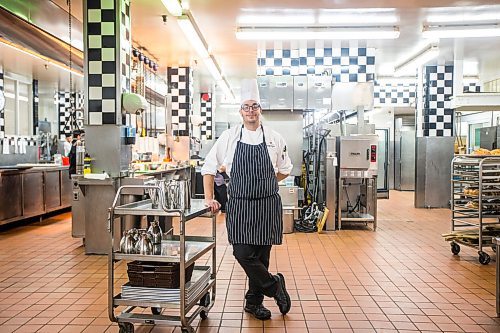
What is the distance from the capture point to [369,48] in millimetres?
9094

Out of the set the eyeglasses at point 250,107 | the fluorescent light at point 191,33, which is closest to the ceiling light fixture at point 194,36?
the fluorescent light at point 191,33

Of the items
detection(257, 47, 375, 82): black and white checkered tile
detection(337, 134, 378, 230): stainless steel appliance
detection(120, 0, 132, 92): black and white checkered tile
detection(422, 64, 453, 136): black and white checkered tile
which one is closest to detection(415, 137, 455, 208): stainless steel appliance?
detection(422, 64, 453, 136): black and white checkered tile

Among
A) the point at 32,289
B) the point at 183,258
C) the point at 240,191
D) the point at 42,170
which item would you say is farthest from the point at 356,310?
the point at 42,170

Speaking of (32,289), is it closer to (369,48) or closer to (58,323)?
(58,323)

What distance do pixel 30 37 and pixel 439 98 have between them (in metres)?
8.23

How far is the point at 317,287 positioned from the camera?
444cm

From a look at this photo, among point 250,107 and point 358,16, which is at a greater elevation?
point 358,16

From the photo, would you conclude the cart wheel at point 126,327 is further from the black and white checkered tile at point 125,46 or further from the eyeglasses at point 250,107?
the black and white checkered tile at point 125,46

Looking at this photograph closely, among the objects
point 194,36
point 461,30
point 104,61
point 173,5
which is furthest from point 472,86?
point 104,61

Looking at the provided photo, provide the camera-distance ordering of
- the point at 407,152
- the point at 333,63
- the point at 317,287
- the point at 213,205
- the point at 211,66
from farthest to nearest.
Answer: the point at 407,152
the point at 211,66
the point at 333,63
the point at 317,287
the point at 213,205

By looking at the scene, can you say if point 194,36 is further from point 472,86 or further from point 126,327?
point 472,86

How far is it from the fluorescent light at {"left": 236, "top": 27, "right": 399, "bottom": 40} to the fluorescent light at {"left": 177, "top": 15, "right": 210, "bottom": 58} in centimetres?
67

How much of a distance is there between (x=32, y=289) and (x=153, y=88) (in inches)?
294

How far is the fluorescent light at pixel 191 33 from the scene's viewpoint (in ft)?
22.4
